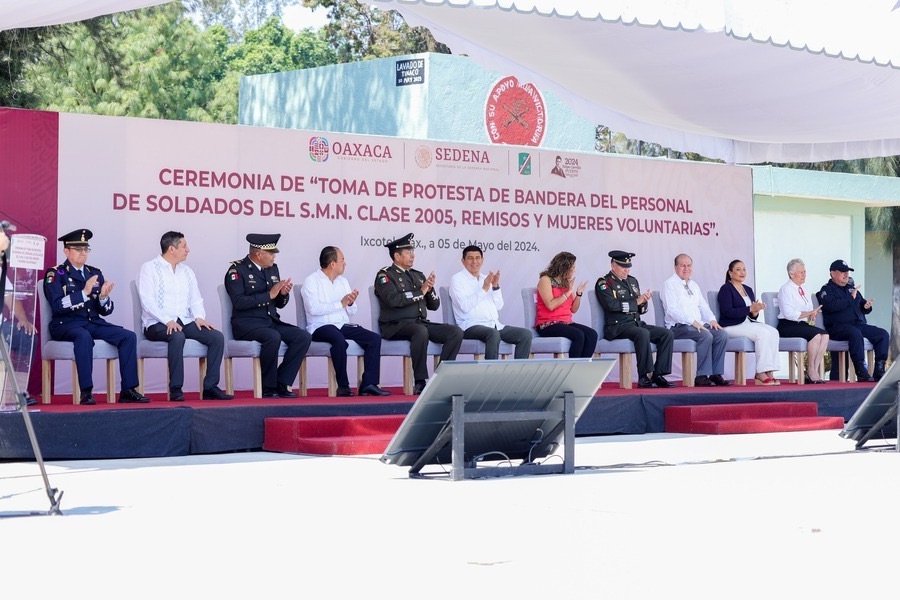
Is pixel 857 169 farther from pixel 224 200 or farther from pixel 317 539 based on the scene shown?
pixel 317 539

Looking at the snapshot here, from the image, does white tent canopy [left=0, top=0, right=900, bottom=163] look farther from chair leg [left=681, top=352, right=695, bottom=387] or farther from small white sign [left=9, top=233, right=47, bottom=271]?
chair leg [left=681, top=352, right=695, bottom=387]

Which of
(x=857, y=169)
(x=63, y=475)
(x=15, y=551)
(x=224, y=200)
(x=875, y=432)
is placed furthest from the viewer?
(x=857, y=169)

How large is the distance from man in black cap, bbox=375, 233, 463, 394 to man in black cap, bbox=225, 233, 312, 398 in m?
0.72

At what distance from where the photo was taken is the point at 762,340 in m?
11.3

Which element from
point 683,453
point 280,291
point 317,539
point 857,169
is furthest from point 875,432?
point 857,169

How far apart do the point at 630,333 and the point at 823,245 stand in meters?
8.53

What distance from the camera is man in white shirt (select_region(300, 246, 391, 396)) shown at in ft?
30.6

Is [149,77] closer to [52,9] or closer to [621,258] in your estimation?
[621,258]

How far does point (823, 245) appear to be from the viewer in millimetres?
18266

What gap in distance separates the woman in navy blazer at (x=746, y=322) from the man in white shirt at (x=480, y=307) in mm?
2235

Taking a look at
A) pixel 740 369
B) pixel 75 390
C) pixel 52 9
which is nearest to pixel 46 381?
pixel 75 390

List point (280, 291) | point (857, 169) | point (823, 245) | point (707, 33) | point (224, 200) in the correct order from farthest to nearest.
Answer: point (857, 169), point (823, 245), point (224, 200), point (280, 291), point (707, 33)

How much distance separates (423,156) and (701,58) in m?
3.46

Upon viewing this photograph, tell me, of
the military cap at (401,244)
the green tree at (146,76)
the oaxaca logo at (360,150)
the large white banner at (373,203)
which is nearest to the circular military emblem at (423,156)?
the large white banner at (373,203)
